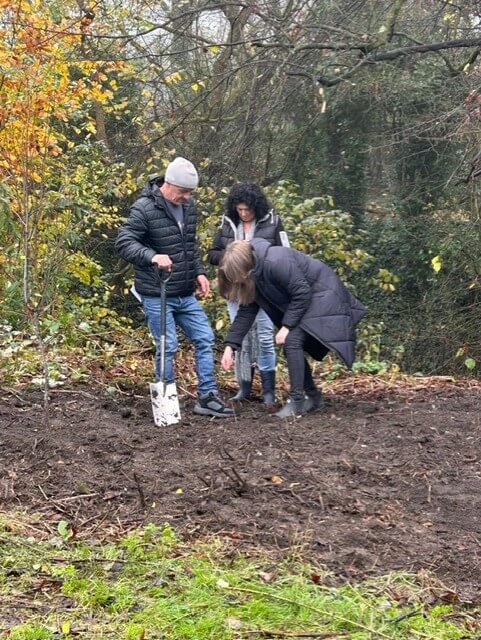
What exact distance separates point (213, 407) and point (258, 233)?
1305 mm

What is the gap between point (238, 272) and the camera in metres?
5.22

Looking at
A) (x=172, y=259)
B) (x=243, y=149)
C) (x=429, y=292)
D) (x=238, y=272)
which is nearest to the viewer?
Answer: (x=238, y=272)

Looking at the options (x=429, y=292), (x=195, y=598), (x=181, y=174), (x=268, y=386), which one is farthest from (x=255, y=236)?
(x=429, y=292)

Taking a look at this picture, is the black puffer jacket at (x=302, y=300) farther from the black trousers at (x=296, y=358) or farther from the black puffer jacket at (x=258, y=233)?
the black puffer jacket at (x=258, y=233)

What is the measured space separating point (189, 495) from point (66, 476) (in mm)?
746

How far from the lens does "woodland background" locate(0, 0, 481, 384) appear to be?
7.13m

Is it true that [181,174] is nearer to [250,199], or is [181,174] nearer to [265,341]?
[250,199]

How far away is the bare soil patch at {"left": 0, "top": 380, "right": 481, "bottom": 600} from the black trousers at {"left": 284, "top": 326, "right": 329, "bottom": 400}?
8.4 inches

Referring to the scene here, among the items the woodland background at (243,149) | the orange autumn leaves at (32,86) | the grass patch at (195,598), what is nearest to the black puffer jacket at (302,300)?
the woodland background at (243,149)

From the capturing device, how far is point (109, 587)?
→ 304cm

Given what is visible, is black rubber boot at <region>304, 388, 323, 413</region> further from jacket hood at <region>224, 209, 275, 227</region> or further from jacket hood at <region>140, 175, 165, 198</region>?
jacket hood at <region>140, 175, 165, 198</region>

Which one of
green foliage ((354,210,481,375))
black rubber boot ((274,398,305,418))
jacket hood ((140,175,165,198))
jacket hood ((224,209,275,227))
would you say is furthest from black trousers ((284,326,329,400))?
green foliage ((354,210,481,375))

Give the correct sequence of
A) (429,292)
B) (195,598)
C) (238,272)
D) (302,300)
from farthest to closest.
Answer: (429,292) → (302,300) → (238,272) → (195,598)

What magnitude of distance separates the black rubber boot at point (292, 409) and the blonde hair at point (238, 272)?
0.77m
